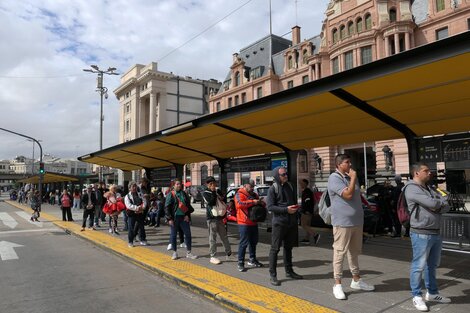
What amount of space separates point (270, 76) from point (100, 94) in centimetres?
2635

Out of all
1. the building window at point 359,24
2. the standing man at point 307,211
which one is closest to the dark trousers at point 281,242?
the standing man at point 307,211

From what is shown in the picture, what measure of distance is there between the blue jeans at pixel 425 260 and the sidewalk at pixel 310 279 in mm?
259

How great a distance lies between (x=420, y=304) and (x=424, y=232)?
86 cm

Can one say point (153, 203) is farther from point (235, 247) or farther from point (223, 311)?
point (223, 311)

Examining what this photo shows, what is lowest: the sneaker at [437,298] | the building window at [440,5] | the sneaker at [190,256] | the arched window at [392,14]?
the sneaker at [190,256]

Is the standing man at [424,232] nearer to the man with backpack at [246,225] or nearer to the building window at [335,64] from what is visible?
the man with backpack at [246,225]

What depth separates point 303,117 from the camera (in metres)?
7.71

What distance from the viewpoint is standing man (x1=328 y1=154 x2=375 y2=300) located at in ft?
16.3

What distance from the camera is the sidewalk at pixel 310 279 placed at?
15.7ft

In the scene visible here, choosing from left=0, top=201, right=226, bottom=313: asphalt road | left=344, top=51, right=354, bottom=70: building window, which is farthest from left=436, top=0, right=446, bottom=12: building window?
left=0, top=201, right=226, bottom=313: asphalt road

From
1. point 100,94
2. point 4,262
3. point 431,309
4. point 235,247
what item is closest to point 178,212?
point 235,247

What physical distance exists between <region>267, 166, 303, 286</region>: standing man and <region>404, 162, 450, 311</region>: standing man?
5.68 ft

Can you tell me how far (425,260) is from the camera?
4.60 m

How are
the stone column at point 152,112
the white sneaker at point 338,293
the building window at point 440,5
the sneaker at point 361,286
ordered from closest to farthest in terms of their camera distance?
the white sneaker at point 338,293
the sneaker at point 361,286
the building window at point 440,5
the stone column at point 152,112
